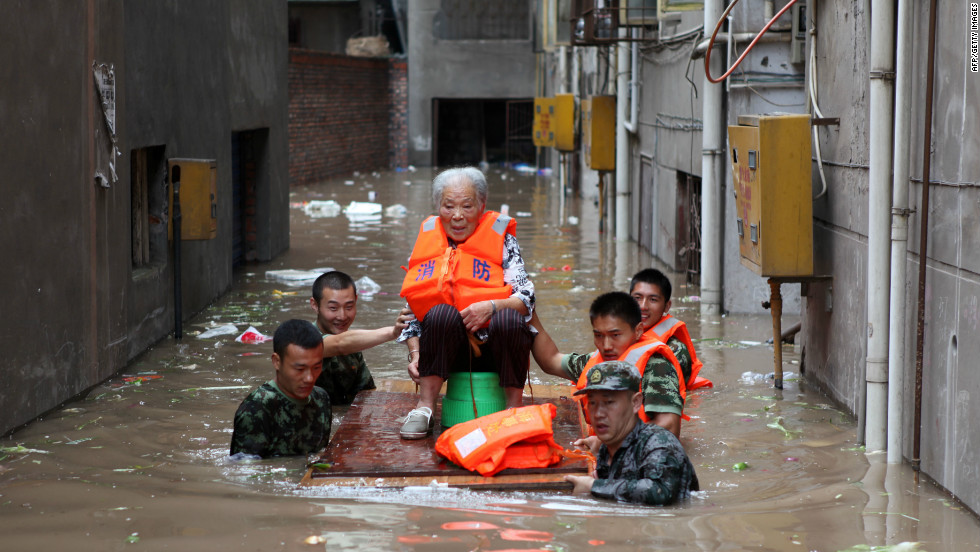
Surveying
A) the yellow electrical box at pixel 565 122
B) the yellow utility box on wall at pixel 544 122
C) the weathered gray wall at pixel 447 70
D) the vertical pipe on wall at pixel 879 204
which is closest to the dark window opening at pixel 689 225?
the vertical pipe on wall at pixel 879 204

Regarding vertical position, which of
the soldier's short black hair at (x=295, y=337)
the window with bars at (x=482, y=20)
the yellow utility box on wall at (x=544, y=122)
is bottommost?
the soldier's short black hair at (x=295, y=337)

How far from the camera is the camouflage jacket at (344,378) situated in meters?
7.01

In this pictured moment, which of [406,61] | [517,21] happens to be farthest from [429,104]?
[517,21]

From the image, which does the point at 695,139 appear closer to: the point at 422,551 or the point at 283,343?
the point at 283,343

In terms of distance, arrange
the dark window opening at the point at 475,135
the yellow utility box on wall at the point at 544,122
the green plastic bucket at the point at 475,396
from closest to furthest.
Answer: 1. the green plastic bucket at the point at 475,396
2. the yellow utility box on wall at the point at 544,122
3. the dark window opening at the point at 475,135

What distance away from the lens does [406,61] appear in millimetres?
35531

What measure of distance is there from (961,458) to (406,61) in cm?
3194

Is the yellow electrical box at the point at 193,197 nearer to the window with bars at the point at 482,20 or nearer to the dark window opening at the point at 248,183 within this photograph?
the dark window opening at the point at 248,183

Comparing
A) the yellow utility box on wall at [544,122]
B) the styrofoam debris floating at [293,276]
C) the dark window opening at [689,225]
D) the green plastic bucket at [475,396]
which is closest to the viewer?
the green plastic bucket at [475,396]

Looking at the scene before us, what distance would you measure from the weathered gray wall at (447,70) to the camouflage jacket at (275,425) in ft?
99.5

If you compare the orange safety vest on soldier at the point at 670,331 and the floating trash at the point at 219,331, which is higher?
the orange safety vest on soldier at the point at 670,331

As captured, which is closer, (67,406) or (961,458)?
(961,458)

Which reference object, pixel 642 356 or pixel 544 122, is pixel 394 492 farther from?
pixel 544 122

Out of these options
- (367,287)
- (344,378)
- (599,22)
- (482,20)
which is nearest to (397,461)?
(344,378)
